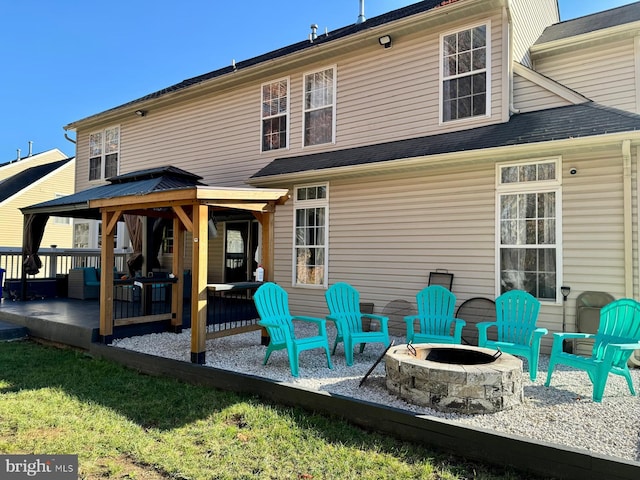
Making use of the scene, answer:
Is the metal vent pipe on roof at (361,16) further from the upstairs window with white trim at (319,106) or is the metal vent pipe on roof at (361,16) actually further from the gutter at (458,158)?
A: the gutter at (458,158)

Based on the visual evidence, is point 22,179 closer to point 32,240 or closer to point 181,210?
point 32,240

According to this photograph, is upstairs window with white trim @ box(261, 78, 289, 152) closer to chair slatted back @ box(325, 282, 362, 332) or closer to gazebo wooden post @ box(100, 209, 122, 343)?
gazebo wooden post @ box(100, 209, 122, 343)

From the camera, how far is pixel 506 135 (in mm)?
5711

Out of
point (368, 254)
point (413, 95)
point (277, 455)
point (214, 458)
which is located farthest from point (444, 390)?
point (413, 95)

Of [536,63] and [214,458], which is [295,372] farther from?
[536,63]

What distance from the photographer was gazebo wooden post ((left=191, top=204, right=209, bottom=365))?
15.5 ft

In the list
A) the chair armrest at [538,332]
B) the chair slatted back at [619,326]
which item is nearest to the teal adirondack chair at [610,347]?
the chair slatted back at [619,326]

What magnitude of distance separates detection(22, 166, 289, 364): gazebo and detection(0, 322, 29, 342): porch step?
212 cm

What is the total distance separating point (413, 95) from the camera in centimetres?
714

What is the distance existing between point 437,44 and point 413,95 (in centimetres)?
86

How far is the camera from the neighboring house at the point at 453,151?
5.46m

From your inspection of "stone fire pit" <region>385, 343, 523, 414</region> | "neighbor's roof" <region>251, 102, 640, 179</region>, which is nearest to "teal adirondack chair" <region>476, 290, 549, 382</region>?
"stone fire pit" <region>385, 343, 523, 414</region>

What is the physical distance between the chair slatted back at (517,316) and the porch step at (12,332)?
23.6 feet

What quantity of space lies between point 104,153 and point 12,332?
708cm
